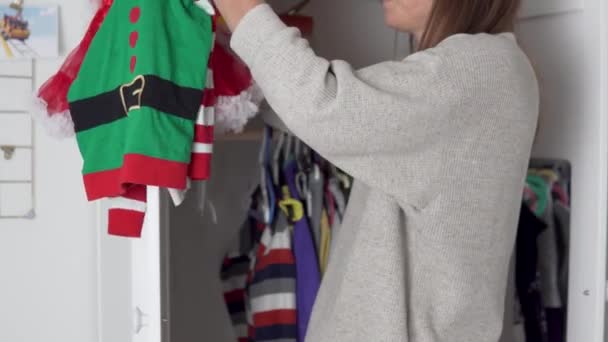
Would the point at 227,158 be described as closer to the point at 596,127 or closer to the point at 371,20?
the point at 371,20

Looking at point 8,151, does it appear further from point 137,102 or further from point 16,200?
point 137,102

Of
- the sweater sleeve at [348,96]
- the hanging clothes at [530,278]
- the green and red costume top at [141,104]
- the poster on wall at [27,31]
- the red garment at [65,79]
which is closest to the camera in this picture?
the sweater sleeve at [348,96]

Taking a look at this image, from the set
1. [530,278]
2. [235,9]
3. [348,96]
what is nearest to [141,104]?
[235,9]

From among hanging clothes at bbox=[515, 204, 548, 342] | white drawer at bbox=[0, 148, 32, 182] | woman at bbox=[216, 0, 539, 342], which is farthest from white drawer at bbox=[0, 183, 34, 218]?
hanging clothes at bbox=[515, 204, 548, 342]

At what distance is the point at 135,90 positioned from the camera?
3.47 feet

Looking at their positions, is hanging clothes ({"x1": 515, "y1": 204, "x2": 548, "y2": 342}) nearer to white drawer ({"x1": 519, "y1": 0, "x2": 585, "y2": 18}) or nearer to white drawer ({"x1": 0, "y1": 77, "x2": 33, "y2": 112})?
white drawer ({"x1": 519, "y1": 0, "x2": 585, "y2": 18})

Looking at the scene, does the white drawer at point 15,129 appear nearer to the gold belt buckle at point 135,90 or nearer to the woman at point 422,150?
the gold belt buckle at point 135,90

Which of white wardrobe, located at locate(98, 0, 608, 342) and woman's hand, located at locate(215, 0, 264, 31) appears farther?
white wardrobe, located at locate(98, 0, 608, 342)

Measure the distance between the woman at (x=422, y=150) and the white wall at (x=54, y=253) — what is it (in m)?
0.89

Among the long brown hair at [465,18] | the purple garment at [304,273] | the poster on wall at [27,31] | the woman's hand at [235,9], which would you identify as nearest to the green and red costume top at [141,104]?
the woman's hand at [235,9]

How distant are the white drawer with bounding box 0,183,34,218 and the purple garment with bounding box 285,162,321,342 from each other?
721mm

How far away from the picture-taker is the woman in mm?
885

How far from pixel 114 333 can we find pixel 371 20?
1.18m

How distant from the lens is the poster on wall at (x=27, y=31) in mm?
1659
